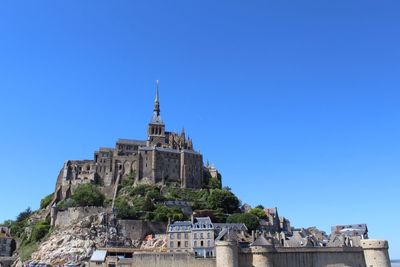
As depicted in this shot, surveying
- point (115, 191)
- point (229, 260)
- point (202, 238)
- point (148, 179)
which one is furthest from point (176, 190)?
point (229, 260)

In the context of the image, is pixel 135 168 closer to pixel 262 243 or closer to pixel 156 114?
pixel 156 114

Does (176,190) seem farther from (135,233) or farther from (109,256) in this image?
(109,256)

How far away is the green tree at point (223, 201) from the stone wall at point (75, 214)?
53.4ft

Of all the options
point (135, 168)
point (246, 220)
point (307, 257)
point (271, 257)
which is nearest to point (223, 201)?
point (246, 220)

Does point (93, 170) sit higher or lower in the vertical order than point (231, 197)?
higher

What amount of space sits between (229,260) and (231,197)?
92.1 ft

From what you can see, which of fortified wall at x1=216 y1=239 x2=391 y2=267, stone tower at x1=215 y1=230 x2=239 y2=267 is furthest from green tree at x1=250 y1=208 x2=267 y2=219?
stone tower at x1=215 y1=230 x2=239 y2=267

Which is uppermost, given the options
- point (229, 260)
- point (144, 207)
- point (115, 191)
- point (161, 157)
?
point (161, 157)

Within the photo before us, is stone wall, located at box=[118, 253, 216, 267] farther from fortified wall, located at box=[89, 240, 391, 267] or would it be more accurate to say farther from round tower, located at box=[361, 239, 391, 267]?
round tower, located at box=[361, 239, 391, 267]

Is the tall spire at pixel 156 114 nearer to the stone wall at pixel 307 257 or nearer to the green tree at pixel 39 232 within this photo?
the green tree at pixel 39 232

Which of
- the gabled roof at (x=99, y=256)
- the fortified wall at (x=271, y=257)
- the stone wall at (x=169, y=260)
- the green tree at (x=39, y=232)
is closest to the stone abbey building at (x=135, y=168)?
the green tree at (x=39, y=232)

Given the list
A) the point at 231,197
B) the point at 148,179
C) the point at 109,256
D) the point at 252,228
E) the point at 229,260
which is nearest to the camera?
the point at 229,260

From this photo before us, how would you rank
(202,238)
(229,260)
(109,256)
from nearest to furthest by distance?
1. (229,260)
2. (109,256)
3. (202,238)

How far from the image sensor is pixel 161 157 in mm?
72625
